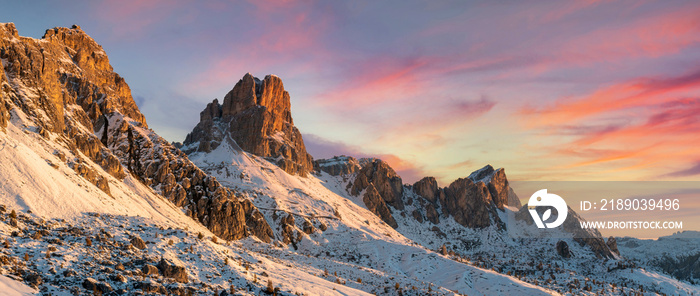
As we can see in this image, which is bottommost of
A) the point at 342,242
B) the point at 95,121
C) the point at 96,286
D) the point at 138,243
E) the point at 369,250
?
the point at 369,250

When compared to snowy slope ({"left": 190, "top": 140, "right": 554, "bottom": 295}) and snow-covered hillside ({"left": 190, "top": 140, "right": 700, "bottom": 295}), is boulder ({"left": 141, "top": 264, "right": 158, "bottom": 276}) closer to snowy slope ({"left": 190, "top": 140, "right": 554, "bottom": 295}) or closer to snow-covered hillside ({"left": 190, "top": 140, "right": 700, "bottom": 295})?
snowy slope ({"left": 190, "top": 140, "right": 554, "bottom": 295})

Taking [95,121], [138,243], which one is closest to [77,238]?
[138,243]

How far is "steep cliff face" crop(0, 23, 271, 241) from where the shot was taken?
62.8 meters

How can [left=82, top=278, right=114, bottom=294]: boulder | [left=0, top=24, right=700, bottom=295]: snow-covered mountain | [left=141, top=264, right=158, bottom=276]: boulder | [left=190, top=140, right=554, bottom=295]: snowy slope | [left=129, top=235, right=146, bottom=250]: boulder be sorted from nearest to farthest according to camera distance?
[left=82, top=278, right=114, bottom=294]: boulder
[left=141, top=264, right=158, bottom=276]: boulder
[left=0, top=24, right=700, bottom=295]: snow-covered mountain
[left=129, top=235, right=146, bottom=250]: boulder
[left=190, top=140, right=554, bottom=295]: snowy slope

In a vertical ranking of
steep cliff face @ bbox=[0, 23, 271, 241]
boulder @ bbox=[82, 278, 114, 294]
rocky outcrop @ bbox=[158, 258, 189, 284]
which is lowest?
boulder @ bbox=[82, 278, 114, 294]

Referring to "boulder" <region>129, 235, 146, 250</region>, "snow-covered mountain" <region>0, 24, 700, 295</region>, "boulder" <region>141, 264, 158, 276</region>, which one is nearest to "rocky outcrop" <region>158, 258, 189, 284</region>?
"snow-covered mountain" <region>0, 24, 700, 295</region>

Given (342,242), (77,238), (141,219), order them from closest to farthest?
(77,238)
(141,219)
(342,242)

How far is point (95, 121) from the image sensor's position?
92125 mm

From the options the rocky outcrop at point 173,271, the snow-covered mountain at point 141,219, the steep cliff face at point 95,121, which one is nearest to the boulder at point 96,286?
the snow-covered mountain at point 141,219

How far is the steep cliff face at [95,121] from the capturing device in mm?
62750

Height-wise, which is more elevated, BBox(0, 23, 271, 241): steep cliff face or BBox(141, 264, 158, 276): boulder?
BBox(0, 23, 271, 241): steep cliff face

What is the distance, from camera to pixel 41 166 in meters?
45.7

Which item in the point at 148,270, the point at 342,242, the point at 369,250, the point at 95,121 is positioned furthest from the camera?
the point at 342,242

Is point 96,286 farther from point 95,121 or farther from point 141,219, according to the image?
point 95,121
